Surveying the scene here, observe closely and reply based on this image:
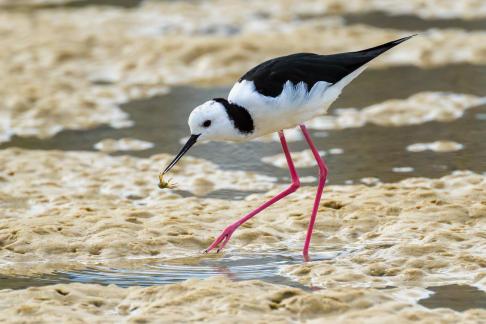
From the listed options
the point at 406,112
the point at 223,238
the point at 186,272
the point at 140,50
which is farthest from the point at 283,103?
the point at 140,50

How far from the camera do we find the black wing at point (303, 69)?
5.81 m

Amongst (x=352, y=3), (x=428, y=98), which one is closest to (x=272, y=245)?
(x=428, y=98)

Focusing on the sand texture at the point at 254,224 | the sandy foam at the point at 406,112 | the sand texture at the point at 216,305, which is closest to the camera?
the sand texture at the point at 216,305

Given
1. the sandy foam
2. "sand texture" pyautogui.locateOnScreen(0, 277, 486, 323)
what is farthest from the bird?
the sandy foam

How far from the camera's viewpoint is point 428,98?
9.11 meters

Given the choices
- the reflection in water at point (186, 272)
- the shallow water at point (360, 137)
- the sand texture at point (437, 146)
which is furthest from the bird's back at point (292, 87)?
the sand texture at point (437, 146)

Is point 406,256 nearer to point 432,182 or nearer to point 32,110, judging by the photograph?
point 432,182

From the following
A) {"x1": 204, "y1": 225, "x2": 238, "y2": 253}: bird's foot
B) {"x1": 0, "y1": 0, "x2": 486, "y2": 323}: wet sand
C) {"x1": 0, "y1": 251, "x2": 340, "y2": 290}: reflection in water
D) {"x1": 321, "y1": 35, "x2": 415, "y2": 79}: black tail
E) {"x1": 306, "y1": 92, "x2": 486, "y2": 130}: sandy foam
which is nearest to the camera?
{"x1": 0, "y1": 0, "x2": 486, "y2": 323}: wet sand

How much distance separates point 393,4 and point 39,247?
316 inches

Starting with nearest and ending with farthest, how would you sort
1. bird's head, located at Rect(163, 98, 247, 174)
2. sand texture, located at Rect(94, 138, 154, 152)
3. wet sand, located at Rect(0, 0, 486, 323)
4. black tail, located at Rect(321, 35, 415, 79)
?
wet sand, located at Rect(0, 0, 486, 323)
bird's head, located at Rect(163, 98, 247, 174)
black tail, located at Rect(321, 35, 415, 79)
sand texture, located at Rect(94, 138, 154, 152)

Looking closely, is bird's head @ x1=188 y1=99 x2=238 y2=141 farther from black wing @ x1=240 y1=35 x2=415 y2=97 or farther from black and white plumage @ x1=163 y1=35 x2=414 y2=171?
black wing @ x1=240 y1=35 x2=415 y2=97

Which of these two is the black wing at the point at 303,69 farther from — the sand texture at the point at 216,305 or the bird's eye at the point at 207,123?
the sand texture at the point at 216,305

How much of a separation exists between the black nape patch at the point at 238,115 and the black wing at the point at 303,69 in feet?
0.48

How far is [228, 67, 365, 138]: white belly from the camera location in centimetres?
576
